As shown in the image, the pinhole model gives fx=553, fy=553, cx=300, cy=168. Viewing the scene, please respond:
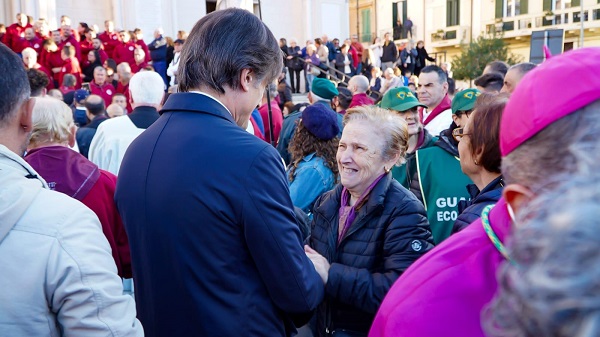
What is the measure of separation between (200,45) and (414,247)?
1.16 meters

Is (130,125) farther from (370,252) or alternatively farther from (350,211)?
(370,252)

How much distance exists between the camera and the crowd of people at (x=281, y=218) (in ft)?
2.15

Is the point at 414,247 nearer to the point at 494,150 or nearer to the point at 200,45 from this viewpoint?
the point at 494,150

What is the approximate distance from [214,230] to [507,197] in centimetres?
96

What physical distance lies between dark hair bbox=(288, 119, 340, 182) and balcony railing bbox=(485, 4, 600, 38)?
33316mm

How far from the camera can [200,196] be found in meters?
1.64

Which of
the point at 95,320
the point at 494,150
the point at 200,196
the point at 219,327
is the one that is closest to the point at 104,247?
the point at 95,320

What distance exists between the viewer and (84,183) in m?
2.44

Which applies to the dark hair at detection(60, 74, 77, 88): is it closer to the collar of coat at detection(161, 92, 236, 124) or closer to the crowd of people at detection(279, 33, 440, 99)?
the crowd of people at detection(279, 33, 440, 99)

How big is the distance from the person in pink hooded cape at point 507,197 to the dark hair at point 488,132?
1.10m

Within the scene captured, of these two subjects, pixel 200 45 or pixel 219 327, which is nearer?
pixel 219 327

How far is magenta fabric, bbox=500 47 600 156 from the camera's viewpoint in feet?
2.69

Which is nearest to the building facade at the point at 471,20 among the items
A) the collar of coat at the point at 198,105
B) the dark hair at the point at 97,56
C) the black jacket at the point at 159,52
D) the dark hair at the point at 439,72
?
the black jacket at the point at 159,52

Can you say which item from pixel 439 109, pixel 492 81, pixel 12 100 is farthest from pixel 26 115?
pixel 492 81
